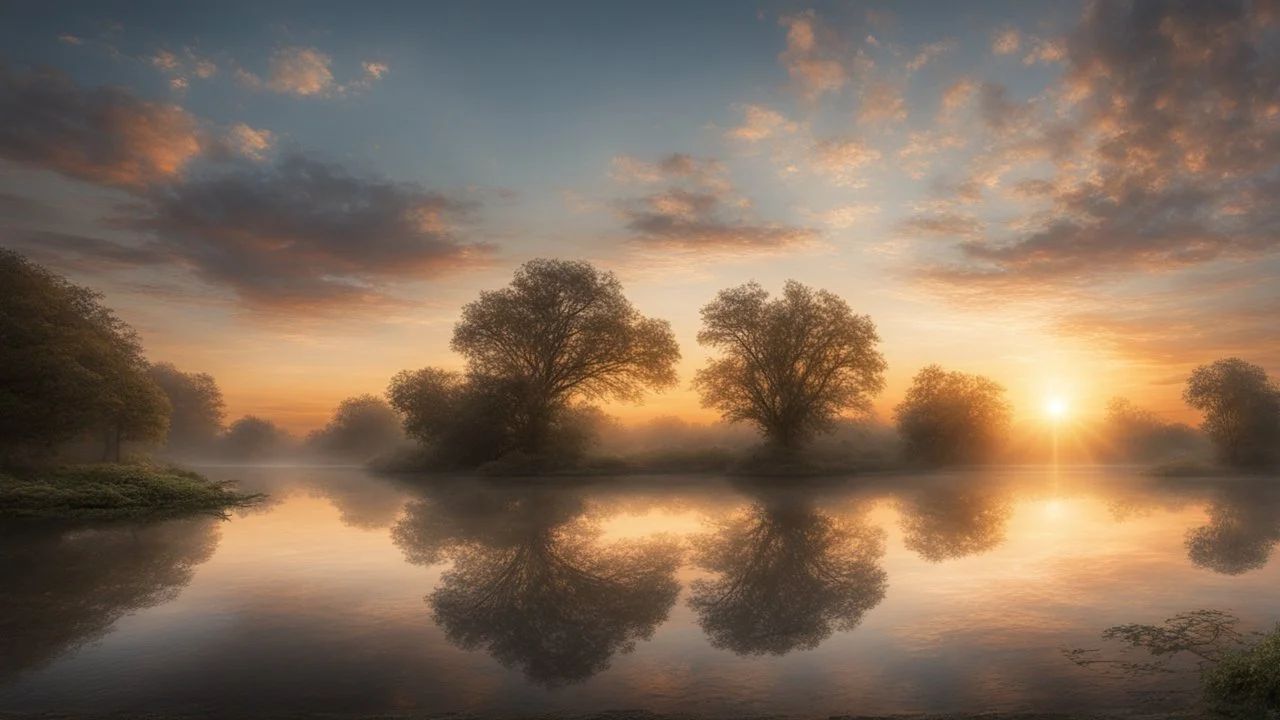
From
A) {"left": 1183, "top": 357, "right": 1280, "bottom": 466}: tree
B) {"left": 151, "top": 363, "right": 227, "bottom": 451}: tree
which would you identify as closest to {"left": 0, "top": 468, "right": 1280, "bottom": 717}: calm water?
{"left": 1183, "top": 357, "right": 1280, "bottom": 466}: tree

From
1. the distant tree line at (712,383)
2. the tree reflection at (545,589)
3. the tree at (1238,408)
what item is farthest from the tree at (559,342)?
the tree at (1238,408)

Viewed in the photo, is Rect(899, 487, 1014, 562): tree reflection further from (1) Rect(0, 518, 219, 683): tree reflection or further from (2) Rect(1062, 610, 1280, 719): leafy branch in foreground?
(1) Rect(0, 518, 219, 683): tree reflection

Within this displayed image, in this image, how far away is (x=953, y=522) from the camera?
24.7 metres

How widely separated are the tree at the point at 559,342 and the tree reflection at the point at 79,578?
118 ft

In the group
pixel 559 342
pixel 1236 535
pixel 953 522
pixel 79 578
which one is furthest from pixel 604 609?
pixel 559 342

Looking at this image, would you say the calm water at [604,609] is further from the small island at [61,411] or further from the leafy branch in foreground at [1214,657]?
the small island at [61,411]

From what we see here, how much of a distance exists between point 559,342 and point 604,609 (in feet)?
158

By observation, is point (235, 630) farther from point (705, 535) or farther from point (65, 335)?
point (65, 335)

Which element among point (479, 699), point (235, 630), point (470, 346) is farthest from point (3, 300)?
point (479, 699)

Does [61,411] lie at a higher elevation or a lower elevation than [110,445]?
higher

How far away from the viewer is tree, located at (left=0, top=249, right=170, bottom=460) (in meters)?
32.8

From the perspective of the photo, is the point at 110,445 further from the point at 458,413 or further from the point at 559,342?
the point at 559,342

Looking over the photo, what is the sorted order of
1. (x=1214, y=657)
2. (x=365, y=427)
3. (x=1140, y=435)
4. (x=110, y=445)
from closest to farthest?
(x=1214, y=657) < (x=110, y=445) < (x=1140, y=435) < (x=365, y=427)

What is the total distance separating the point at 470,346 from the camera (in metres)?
59.8
